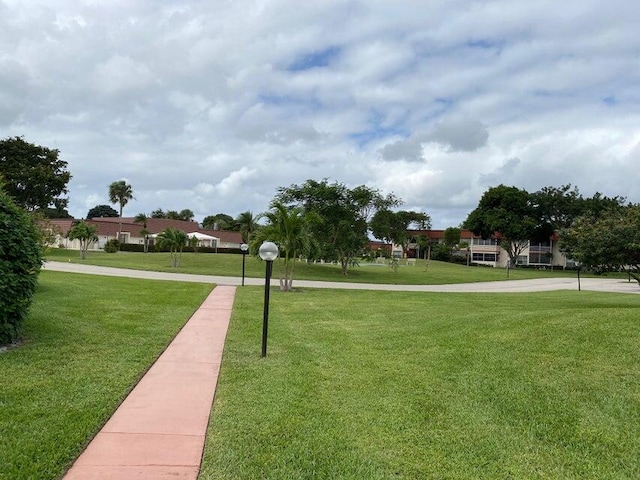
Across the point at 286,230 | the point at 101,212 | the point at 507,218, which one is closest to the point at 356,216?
the point at 286,230

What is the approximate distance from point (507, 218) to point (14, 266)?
6820cm

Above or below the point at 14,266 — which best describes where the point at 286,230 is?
Answer: above

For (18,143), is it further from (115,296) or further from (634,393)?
(634,393)

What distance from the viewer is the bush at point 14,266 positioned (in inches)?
257

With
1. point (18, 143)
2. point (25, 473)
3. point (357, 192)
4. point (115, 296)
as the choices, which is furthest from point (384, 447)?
point (18, 143)

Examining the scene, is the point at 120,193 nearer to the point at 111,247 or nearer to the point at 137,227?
the point at 137,227

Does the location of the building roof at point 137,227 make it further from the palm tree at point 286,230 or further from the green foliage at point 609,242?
the green foliage at point 609,242

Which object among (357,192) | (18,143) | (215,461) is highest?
(18,143)

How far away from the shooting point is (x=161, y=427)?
14.2 feet

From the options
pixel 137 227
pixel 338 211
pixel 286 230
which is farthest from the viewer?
pixel 137 227

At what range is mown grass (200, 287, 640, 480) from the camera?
12.1 ft

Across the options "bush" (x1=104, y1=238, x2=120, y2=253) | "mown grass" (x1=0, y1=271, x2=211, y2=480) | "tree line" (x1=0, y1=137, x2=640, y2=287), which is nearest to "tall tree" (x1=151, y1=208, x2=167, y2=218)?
"tree line" (x1=0, y1=137, x2=640, y2=287)

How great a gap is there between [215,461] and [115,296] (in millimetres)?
11460

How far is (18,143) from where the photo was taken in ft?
156
